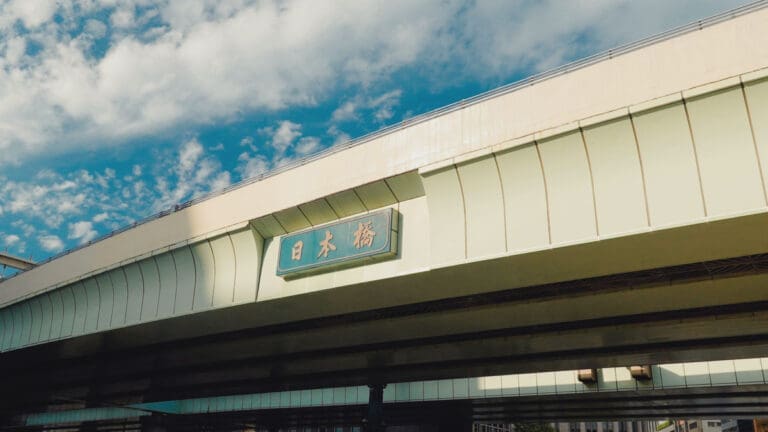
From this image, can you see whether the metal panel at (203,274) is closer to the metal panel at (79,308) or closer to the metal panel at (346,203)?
the metal panel at (346,203)

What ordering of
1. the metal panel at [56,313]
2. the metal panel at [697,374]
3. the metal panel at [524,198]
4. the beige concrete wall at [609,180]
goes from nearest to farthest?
the beige concrete wall at [609,180]
the metal panel at [524,198]
the metal panel at [56,313]
the metal panel at [697,374]

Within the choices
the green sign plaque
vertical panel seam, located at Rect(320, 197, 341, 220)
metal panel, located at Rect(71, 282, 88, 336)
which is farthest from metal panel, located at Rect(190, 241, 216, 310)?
metal panel, located at Rect(71, 282, 88, 336)

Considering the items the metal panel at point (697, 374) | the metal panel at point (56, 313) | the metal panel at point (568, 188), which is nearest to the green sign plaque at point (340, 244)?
the metal panel at point (568, 188)

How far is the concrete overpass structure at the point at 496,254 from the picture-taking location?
11.6m

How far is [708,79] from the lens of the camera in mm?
11266

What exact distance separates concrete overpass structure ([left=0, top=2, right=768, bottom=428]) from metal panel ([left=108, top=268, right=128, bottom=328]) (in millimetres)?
79

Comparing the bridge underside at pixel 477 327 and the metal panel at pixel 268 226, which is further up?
the metal panel at pixel 268 226

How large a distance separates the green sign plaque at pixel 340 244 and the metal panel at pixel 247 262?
3.35ft

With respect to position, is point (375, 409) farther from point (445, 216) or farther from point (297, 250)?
point (445, 216)

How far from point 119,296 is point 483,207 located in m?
15.0

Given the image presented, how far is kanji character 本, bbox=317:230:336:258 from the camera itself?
16.7 meters

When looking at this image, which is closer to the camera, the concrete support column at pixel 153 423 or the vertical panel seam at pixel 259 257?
the vertical panel seam at pixel 259 257

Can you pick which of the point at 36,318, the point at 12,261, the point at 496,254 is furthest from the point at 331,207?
the point at 12,261

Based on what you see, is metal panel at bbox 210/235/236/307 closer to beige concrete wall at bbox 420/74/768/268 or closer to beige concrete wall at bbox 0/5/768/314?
beige concrete wall at bbox 0/5/768/314
